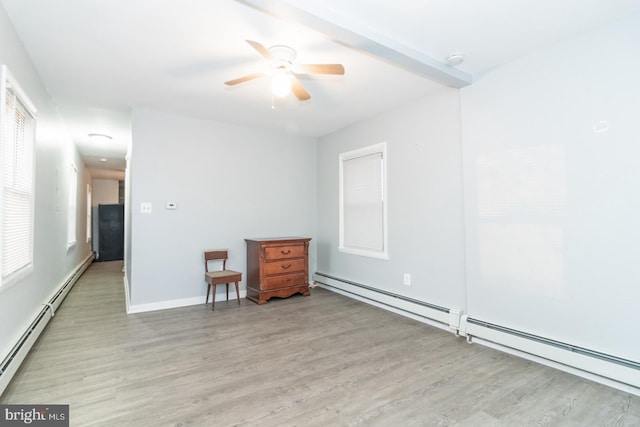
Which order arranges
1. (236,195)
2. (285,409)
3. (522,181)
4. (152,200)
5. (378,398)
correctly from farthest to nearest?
(236,195)
(152,200)
(522,181)
(378,398)
(285,409)

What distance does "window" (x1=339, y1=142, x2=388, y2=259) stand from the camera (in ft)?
13.6

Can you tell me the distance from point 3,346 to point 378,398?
8.27 ft

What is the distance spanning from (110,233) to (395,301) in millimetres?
8150

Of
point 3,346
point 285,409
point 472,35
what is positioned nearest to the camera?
point 285,409

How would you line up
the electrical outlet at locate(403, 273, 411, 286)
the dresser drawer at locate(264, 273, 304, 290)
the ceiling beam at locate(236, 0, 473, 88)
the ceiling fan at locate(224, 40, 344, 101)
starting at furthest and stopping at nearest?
the dresser drawer at locate(264, 273, 304, 290)
the electrical outlet at locate(403, 273, 411, 286)
the ceiling fan at locate(224, 40, 344, 101)
the ceiling beam at locate(236, 0, 473, 88)

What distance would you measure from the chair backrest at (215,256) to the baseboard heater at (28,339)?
1644 mm

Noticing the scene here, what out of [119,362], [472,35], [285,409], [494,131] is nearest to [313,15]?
[472,35]

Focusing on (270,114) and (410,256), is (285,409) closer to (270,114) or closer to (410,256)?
(410,256)

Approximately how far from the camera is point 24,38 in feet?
7.94

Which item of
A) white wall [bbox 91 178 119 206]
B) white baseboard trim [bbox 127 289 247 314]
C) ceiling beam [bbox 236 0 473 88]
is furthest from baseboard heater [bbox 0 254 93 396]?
white wall [bbox 91 178 119 206]

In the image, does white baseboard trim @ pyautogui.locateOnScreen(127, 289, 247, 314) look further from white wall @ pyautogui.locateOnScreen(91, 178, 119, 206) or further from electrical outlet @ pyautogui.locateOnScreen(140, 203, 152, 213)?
white wall @ pyautogui.locateOnScreen(91, 178, 119, 206)

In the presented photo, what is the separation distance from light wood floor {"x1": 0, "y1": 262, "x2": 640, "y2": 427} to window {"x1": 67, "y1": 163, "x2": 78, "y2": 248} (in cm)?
259

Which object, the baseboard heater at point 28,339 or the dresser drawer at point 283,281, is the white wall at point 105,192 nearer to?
the baseboard heater at point 28,339

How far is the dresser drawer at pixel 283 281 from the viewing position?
14.0ft
